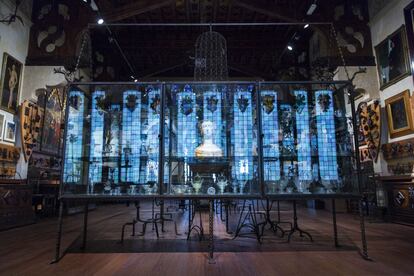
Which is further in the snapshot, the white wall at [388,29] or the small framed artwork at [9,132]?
the small framed artwork at [9,132]

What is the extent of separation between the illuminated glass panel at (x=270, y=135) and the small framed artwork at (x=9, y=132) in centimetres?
477

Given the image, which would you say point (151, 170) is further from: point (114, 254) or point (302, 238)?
point (302, 238)

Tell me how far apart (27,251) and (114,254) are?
3.28 ft

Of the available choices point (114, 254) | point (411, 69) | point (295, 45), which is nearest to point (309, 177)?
point (114, 254)

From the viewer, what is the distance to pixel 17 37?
573cm

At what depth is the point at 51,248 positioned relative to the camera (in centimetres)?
329

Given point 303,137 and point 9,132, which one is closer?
point 303,137

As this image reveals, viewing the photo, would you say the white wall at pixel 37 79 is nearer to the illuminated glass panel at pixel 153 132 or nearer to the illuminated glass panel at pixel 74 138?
the illuminated glass panel at pixel 74 138

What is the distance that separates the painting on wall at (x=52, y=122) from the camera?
22.8ft

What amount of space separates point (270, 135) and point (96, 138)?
1914 millimetres

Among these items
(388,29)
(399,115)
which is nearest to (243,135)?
(399,115)

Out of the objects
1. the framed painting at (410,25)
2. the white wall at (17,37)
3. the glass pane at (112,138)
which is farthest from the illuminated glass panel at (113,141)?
the framed painting at (410,25)

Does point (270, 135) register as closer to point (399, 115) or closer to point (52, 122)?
point (399, 115)

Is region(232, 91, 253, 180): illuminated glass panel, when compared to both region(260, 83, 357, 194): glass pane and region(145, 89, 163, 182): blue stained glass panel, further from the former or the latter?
region(145, 89, 163, 182): blue stained glass panel
